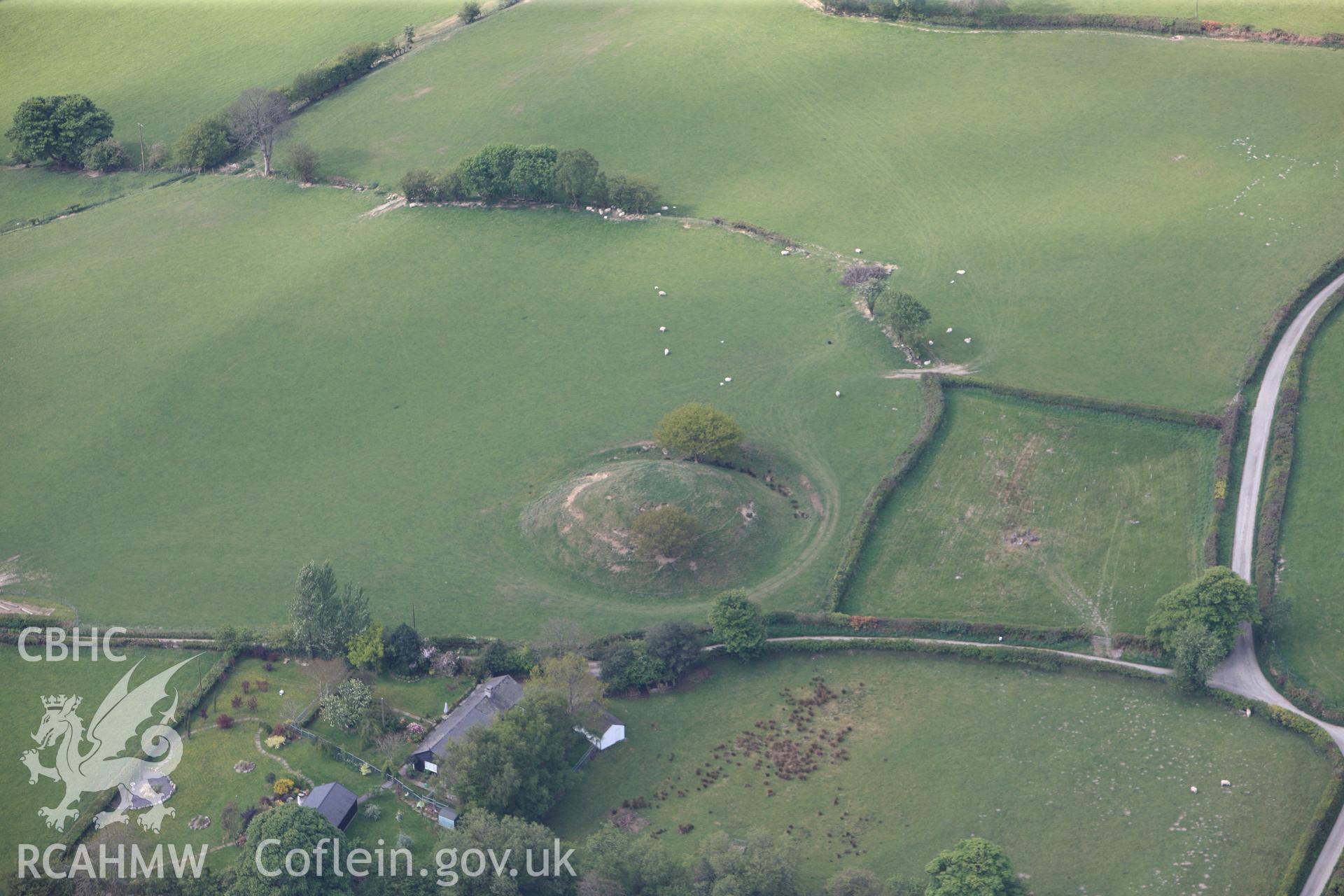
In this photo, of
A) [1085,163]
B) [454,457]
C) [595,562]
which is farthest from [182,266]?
[1085,163]

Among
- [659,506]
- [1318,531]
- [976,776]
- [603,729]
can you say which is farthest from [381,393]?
[1318,531]

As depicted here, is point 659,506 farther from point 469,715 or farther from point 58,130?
point 58,130

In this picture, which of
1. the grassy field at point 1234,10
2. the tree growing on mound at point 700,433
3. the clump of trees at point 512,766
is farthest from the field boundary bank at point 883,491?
the grassy field at point 1234,10

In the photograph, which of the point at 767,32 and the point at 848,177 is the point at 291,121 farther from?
the point at 848,177

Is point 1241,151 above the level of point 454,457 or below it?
above

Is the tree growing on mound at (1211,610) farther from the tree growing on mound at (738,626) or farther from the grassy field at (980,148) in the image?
the tree growing on mound at (738,626)

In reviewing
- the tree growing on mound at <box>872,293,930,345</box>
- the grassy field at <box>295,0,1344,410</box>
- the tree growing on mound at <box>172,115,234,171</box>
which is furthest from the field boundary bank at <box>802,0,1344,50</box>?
the tree growing on mound at <box>172,115,234,171</box>

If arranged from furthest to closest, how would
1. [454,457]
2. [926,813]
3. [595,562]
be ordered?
[454,457], [595,562], [926,813]
